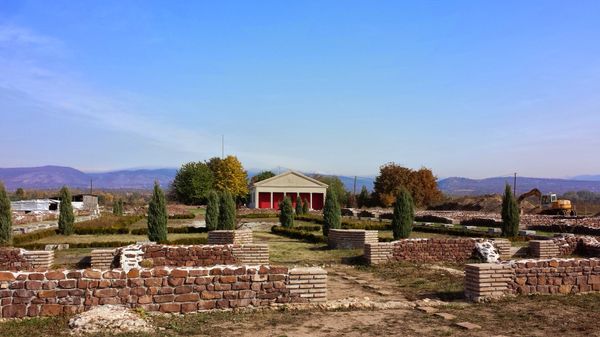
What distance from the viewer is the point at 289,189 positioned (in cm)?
7256

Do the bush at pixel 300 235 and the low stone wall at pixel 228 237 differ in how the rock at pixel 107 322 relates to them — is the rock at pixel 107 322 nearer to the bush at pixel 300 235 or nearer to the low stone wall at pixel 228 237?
the low stone wall at pixel 228 237

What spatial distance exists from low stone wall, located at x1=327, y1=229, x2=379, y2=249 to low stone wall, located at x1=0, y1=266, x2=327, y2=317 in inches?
355

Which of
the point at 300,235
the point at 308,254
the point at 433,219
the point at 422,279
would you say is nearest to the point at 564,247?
the point at 422,279

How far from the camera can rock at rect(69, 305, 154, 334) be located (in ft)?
24.6

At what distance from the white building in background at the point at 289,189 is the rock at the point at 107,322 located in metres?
64.0

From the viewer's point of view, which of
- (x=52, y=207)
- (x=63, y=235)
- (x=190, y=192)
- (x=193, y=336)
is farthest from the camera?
(x=190, y=192)

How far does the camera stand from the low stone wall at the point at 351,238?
18531 mm

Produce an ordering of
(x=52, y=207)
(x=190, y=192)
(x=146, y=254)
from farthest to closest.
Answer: (x=190, y=192) → (x=52, y=207) → (x=146, y=254)

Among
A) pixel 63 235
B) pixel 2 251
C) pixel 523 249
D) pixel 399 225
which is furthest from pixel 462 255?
pixel 63 235

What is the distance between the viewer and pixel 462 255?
658 inches

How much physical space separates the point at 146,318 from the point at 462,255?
11079mm

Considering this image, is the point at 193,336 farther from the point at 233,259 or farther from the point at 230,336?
the point at 233,259

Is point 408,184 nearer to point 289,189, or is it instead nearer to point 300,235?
point 289,189

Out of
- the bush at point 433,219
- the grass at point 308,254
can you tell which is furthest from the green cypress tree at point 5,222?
the bush at point 433,219
